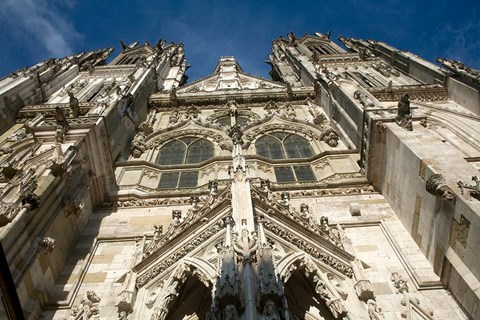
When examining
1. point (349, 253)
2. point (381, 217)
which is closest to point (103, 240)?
point (349, 253)

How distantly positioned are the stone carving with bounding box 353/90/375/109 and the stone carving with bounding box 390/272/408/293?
5.50m

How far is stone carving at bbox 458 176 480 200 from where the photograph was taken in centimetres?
708

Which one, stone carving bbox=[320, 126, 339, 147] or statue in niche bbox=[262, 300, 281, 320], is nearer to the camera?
statue in niche bbox=[262, 300, 281, 320]

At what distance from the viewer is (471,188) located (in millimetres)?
7258

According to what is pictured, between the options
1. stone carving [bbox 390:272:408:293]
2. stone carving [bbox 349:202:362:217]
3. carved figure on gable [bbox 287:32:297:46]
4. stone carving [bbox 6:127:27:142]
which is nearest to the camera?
stone carving [bbox 390:272:408:293]

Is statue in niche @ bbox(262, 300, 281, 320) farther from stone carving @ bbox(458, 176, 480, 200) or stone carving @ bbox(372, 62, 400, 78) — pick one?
stone carving @ bbox(372, 62, 400, 78)

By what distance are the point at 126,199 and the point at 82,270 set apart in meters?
2.80

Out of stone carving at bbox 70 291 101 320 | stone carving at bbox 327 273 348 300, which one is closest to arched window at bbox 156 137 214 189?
stone carving at bbox 70 291 101 320

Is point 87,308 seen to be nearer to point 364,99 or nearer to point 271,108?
point 364,99

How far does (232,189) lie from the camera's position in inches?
333

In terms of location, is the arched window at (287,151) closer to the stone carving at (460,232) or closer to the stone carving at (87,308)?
the stone carving at (460,232)

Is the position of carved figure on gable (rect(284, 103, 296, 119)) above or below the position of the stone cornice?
below

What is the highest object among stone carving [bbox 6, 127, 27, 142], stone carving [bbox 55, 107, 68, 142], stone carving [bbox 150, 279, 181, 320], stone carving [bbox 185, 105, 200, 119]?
stone carving [bbox 185, 105, 200, 119]

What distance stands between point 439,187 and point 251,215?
11.7ft
